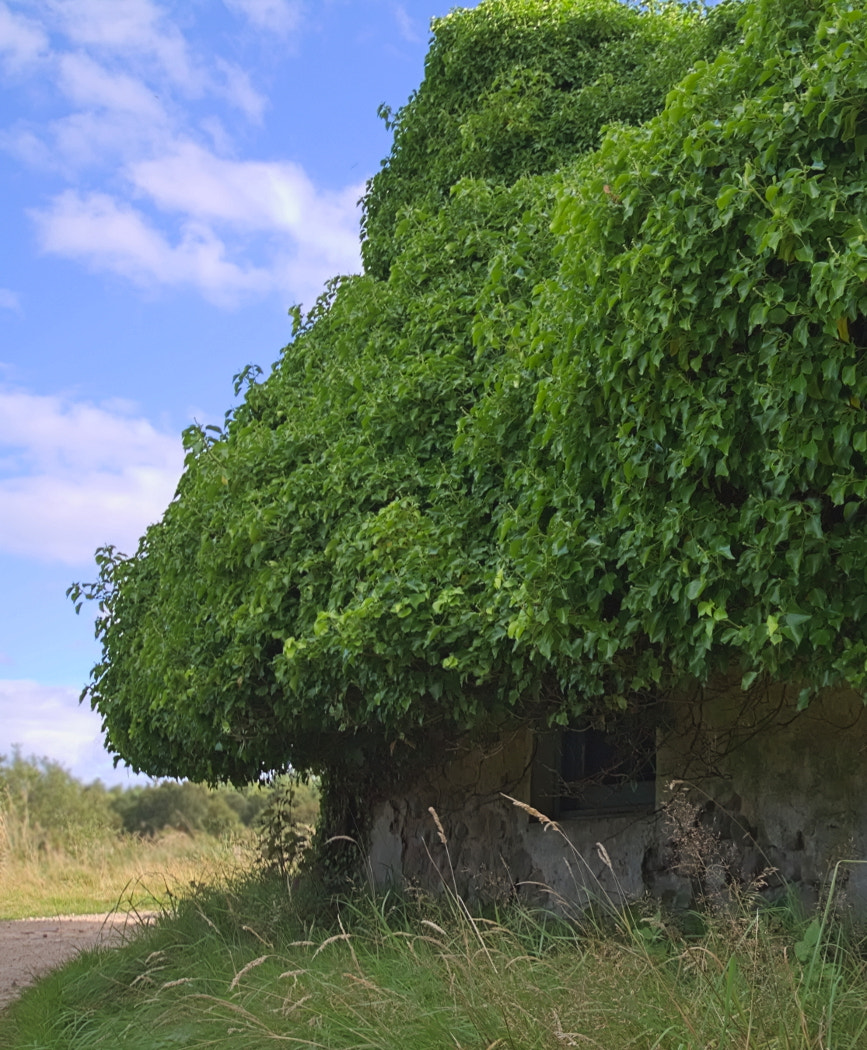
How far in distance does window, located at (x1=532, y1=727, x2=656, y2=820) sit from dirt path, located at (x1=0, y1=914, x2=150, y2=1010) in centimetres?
375

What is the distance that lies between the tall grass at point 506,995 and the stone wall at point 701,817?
0.41 meters

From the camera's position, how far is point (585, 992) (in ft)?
14.1

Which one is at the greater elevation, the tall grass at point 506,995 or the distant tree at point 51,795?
the distant tree at point 51,795

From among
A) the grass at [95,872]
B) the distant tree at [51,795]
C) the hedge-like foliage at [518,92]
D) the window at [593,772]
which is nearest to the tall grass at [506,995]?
the window at [593,772]

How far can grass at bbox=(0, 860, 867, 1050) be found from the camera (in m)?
3.92

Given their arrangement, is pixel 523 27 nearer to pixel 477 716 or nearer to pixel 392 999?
pixel 477 716

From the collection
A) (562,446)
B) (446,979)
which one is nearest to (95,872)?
(446,979)

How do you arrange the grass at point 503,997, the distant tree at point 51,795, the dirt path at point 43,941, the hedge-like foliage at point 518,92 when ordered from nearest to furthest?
the grass at point 503,997 < the hedge-like foliage at point 518,92 < the dirt path at point 43,941 < the distant tree at point 51,795

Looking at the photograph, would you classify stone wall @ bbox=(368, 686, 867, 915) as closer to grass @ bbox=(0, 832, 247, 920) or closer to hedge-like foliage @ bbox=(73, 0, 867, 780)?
hedge-like foliage @ bbox=(73, 0, 867, 780)

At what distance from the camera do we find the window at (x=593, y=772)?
8.02 m

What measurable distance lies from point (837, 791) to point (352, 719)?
332cm

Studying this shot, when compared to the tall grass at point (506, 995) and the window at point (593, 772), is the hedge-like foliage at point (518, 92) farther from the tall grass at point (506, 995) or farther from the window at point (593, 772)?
the tall grass at point (506, 995)

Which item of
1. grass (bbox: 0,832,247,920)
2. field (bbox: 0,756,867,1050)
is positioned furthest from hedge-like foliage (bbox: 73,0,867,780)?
grass (bbox: 0,832,247,920)

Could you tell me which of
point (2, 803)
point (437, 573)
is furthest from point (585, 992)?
point (2, 803)
